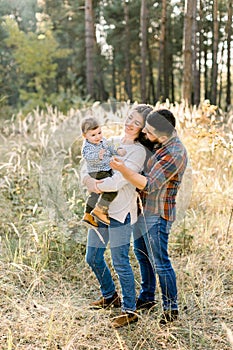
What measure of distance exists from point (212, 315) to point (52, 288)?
1.04 metres

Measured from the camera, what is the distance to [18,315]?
8.43ft

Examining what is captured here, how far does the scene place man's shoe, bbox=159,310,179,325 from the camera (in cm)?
252

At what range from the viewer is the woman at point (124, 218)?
2.27 metres

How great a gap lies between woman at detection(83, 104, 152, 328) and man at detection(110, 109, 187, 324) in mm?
68

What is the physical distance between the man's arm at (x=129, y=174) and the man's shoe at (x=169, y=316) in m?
0.80

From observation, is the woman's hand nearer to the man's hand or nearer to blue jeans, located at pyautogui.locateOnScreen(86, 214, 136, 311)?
the man's hand

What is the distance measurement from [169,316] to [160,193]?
2.43 feet

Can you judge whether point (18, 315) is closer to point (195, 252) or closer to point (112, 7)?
point (195, 252)

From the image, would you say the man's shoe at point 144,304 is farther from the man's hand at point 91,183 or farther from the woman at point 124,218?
the man's hand at point 91,183

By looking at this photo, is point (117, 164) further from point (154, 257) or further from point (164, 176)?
point (154, 257)

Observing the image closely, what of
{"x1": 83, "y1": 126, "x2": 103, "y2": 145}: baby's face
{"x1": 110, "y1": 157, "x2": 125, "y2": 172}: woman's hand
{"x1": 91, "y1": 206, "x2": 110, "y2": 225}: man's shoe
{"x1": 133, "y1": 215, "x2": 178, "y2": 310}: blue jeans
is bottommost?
{"x1": 133, "y1": 215, "x2": 178, "y2": 310}: blue jeans

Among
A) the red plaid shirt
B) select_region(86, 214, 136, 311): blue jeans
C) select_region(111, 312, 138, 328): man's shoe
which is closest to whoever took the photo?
the red plaid shirt

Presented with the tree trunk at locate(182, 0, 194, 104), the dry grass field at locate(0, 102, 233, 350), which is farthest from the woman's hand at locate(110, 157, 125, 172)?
the tree trunk at locate(182, 0, 194, 104)

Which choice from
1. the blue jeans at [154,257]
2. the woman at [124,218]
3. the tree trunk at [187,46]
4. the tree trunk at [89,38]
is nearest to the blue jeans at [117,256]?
the woman at [124,218]
